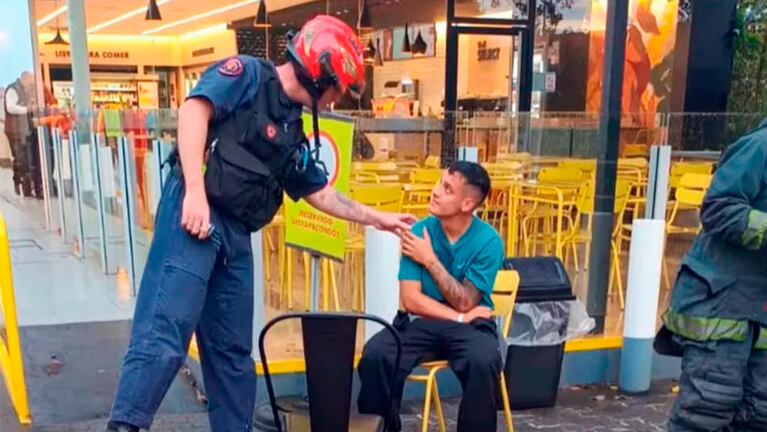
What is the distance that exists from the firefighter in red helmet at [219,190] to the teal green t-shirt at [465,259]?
2.67 feet

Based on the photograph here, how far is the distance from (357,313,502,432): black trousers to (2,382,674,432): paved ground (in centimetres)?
54

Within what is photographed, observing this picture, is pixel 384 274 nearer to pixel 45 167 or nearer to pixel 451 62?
pixel 45 167

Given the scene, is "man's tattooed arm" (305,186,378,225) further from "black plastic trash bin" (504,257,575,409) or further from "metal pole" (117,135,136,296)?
"metal pole" (117,135,136,296)

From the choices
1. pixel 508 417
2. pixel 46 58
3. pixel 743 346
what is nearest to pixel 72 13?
pixel 508 417

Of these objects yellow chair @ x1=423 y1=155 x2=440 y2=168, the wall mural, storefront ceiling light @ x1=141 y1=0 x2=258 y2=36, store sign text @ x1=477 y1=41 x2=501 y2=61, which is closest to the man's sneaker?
yellow chair @ x1=423 y1=155 x2=440 y2=168

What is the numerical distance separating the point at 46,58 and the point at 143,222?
1117cm

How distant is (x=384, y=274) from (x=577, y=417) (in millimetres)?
1168

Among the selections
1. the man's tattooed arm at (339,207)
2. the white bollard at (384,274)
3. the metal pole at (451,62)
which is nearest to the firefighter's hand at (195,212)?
the man's tattooed arm at (339,207)

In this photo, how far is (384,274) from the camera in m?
3.53

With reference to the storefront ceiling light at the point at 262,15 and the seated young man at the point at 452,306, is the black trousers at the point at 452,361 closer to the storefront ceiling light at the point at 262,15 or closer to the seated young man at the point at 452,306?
the seated young man at the point at 452,306

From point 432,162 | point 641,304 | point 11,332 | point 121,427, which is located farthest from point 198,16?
point 121,427

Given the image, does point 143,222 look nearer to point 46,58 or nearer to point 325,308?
point 325,308

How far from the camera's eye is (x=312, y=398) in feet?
7.66

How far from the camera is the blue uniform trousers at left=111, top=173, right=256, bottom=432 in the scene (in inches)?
89.2
